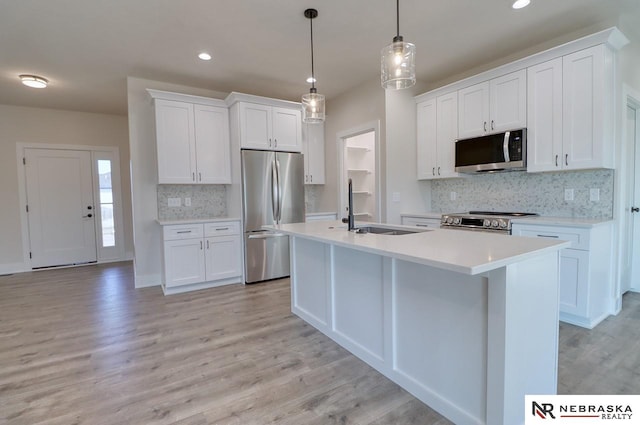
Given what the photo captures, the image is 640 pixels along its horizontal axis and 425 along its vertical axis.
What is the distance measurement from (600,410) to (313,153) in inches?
175

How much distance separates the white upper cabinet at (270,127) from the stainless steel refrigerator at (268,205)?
147 mm

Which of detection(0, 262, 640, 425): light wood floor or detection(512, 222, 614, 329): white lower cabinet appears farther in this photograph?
detection(512, 222, 614, 329): white lower cabinet

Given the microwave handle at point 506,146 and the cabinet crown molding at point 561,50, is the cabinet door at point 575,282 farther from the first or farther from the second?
the cabinet crown molding at point 561,50

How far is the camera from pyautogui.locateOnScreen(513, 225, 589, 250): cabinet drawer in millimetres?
2601

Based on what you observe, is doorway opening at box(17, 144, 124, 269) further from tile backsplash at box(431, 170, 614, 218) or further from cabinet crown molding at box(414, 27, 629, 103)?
cabinet crown molding at box(414, 27, 629, 103)

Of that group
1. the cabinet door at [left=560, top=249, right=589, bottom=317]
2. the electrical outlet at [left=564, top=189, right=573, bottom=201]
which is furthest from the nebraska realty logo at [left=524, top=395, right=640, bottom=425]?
the electrical outlet at [left=564, top=189, right=573, bottom=201]

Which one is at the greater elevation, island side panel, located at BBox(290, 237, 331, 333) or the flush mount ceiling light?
the flush mount ceiling light

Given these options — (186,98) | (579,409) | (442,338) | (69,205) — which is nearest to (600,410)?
(579,409)

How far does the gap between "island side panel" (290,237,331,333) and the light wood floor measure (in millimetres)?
132

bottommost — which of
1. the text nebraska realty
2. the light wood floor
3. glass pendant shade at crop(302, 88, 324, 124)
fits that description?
the light wood floor

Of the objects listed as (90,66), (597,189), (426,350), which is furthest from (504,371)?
(90,66)

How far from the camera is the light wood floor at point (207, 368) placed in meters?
1.72

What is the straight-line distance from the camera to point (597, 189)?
2.97m

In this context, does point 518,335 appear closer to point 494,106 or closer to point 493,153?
point 493,153
